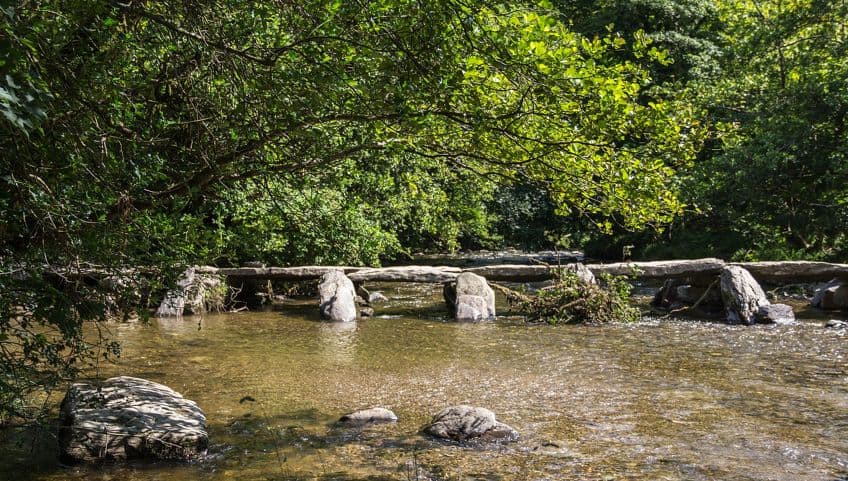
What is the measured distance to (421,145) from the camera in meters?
6.47

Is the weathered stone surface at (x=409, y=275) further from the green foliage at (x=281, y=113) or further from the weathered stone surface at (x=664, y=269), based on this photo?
the green foliage at (x=281, y=113)

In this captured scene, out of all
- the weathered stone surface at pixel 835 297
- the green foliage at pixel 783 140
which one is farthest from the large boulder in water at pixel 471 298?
the weathered stone surface at pixel 835 297

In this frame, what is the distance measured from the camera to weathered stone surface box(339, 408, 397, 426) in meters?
7.41

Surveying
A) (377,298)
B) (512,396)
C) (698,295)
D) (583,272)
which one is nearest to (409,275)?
(377,298)

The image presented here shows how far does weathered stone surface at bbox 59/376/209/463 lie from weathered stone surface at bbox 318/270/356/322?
330 inches

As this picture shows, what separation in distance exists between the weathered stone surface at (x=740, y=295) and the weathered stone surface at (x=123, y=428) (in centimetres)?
1153

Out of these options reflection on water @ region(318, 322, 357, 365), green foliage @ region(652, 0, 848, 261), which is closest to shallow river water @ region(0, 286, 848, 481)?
reflection on water @ region(318, 322, 357, 365)

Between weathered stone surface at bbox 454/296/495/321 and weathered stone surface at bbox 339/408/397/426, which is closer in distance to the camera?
weathered stone surface at bbox 339/408/397/426

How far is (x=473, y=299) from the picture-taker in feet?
51.0

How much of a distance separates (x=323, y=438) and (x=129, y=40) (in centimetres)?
400

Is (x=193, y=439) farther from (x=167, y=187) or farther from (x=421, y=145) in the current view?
A: (x=421, y=145)

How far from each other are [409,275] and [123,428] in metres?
11.0

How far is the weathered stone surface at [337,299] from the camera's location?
15.1 m

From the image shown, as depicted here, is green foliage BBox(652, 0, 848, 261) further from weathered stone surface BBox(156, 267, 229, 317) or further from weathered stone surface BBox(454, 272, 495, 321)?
weathered stone surface BBox(156, 267, 229, 317)
